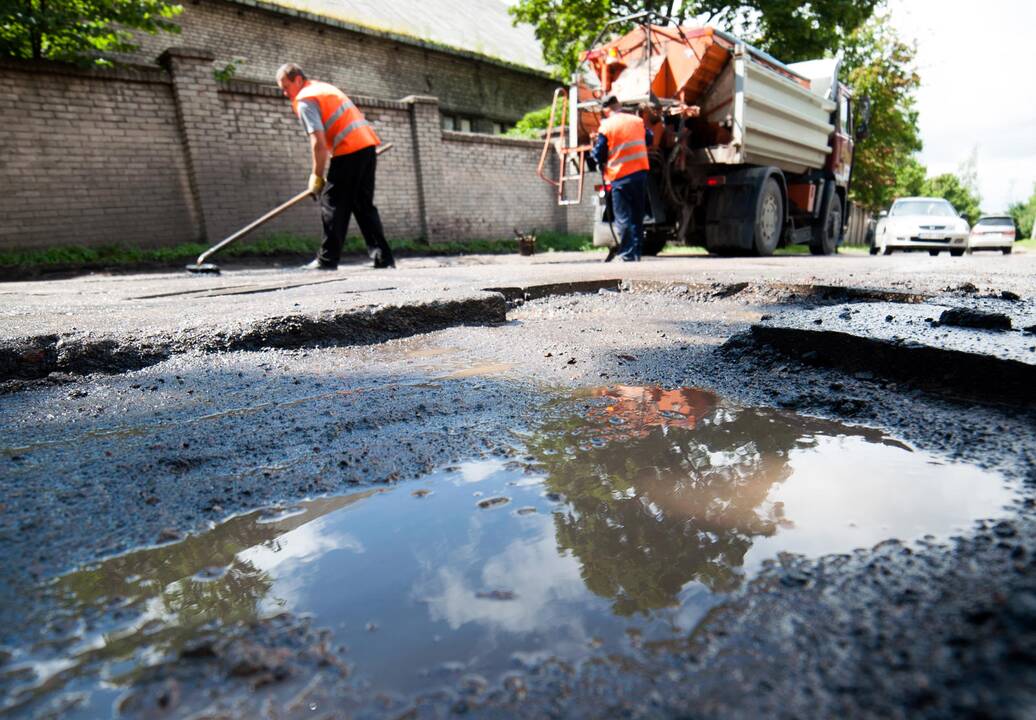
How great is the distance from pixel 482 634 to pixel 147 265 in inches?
339

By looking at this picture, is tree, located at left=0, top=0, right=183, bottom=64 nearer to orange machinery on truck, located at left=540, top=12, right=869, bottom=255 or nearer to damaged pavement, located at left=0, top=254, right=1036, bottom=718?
orange machinery on truck, located at left=540, top=12, right=869, bottom=255

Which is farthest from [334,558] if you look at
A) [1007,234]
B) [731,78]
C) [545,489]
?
[1007,234]

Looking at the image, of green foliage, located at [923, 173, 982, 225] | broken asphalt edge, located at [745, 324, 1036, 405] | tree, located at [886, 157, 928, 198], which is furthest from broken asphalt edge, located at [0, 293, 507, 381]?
green foliage, located at [923, 173, 982, 225]

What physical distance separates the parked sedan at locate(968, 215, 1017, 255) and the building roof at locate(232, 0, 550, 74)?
13807mm

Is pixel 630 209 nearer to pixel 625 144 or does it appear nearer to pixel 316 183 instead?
pixel 625 144

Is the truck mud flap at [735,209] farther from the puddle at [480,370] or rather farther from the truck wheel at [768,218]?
the puddle at [480,370]

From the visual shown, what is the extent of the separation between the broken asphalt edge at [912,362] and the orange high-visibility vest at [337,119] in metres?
4.27

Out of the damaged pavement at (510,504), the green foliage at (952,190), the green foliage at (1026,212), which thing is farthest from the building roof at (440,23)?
the green foliage at (1026,212)

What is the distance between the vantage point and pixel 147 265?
7855mm

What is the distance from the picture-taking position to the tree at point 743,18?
14.9 m

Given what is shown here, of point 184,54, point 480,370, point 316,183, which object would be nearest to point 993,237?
point 316,183

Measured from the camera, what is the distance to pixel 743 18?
15648mm

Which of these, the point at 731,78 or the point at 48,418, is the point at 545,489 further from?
the point at 731,78

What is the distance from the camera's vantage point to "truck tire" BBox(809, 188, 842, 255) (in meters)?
9.60
